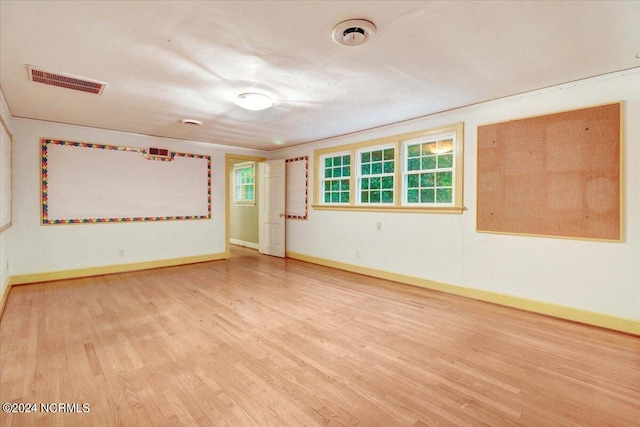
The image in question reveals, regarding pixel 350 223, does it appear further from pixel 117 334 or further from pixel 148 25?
pixel 148 25

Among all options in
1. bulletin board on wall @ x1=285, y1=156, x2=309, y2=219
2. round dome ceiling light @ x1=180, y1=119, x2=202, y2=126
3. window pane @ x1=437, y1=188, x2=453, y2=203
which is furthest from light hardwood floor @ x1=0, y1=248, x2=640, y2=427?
bulletin board on wall @ x1=285, y1=156, x2=309, y2=219

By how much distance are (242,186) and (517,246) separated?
6.94m

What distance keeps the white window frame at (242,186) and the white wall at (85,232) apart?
1601 mm

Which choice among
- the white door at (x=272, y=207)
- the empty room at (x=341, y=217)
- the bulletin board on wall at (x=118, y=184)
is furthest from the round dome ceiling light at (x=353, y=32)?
the bulletin board on wall at (x=118, y=184)

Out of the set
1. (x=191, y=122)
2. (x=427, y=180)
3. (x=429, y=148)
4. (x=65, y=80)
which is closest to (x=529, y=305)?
(x=427, y=180)

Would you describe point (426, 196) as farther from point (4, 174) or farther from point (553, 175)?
point (4, 174)

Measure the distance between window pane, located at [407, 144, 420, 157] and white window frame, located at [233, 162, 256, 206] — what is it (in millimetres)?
4539

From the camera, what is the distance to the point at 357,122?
189 inches

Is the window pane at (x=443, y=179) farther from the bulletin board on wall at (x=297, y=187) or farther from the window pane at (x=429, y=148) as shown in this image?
the bulletin board on wall at (x=297, y=187)

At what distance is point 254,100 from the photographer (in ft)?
11.4

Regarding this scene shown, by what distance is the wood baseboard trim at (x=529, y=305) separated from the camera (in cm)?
303

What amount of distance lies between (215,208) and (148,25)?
189 inches

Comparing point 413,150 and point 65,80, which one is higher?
point 65,80

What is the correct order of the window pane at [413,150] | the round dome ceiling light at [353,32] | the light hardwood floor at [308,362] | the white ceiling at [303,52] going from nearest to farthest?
the light hardwood floor at [308,362]
the white ceiling at [303,52]
the round dome ceiling light at [353,32]
the window pane at [413,150]
